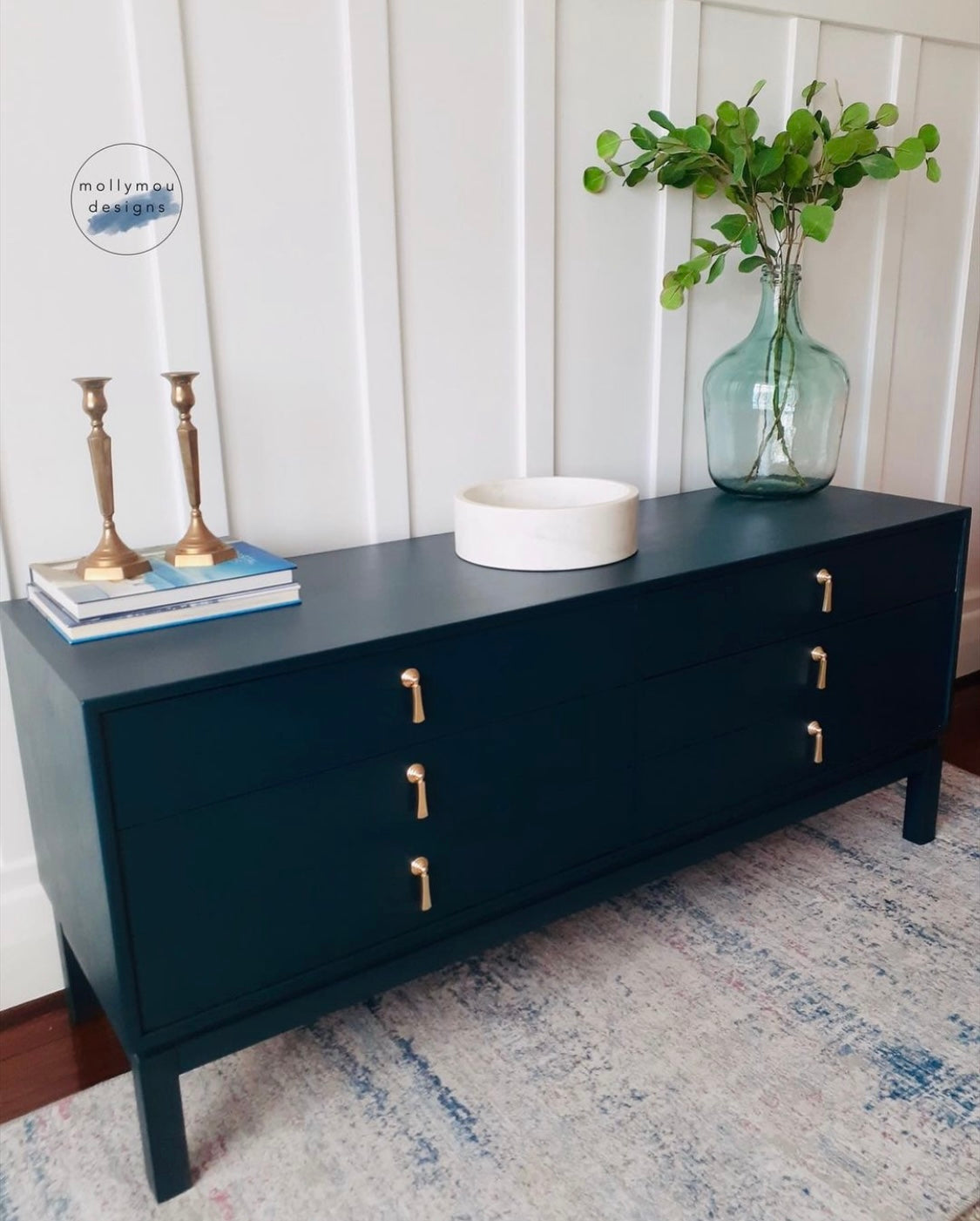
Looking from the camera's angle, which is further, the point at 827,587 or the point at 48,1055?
the point at 827,587

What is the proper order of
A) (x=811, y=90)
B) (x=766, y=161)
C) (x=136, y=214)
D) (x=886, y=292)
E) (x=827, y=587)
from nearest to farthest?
(x=136, y=214), (x=827, y=587), (x=766, y=161), (x=811, y=90), (x=886, y=292)

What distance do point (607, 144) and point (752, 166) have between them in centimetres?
25

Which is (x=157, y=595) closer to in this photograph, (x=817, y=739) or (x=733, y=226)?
(x=817, y=739)

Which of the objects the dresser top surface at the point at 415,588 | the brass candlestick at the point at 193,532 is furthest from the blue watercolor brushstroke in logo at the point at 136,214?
the dresser top surface at the point at 415,588

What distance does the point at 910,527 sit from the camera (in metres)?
1.74

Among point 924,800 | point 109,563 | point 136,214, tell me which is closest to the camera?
point 109,563

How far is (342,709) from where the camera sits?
1203 mm

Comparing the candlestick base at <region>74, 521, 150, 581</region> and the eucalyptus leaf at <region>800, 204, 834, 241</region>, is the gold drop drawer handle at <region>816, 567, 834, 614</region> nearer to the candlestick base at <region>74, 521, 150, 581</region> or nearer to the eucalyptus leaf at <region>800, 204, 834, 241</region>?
the eucalyptus leaf at <region>800, 204, 834, 241</region>

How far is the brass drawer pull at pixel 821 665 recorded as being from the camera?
1673 mm

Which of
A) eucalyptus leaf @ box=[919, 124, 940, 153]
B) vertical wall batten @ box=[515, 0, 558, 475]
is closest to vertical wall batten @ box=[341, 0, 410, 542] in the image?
vertical wall batten @ box=[515, 0, 558, 475]

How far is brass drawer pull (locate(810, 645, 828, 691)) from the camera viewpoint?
1.67m

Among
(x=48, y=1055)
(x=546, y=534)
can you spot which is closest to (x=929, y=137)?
(x=546, y=534)

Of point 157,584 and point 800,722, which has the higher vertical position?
point 157,584

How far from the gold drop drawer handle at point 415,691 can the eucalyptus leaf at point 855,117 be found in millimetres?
1276
